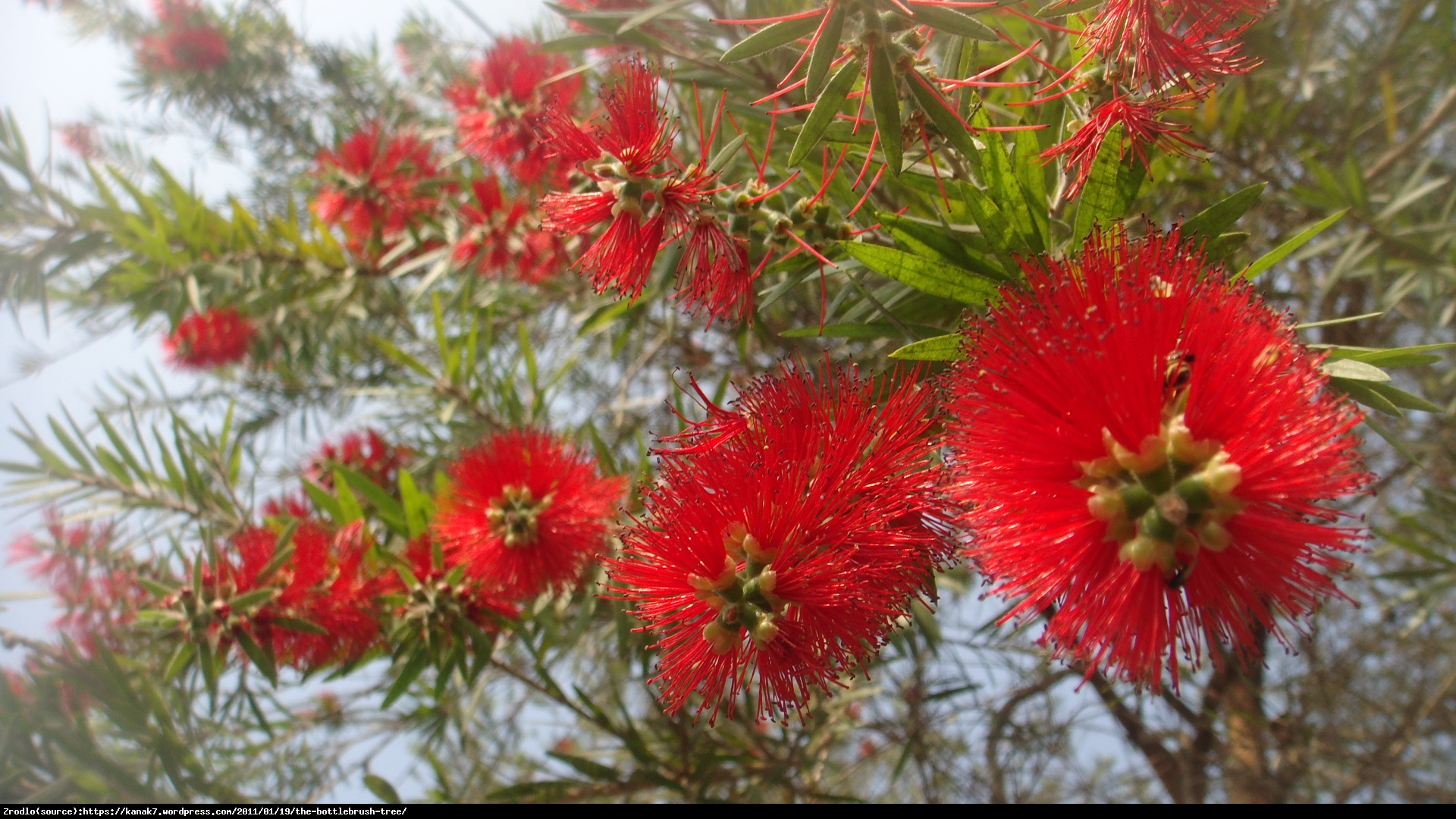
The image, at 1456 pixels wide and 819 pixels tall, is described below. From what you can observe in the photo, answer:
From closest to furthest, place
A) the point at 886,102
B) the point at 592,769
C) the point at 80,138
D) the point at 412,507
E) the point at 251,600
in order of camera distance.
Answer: the point at 886,102 < the point at 251,600 < the point at 412,507 < the point at 592,769 < the point at 80,138

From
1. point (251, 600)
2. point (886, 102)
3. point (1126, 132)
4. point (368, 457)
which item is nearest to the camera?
point (886, 102)

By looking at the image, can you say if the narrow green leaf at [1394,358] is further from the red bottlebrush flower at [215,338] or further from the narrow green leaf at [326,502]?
the red bottlebrush flower at [215,338]

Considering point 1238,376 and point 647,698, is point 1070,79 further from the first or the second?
point 647,698

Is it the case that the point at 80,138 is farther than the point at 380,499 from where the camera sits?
Yes

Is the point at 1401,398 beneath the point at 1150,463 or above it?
above

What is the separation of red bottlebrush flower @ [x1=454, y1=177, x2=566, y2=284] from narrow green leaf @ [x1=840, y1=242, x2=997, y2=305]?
123 cm

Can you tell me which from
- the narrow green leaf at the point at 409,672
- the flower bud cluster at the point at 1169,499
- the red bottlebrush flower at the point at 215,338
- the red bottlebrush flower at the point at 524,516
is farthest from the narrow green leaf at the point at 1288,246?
the red bottlebrush flower at the point at 215,338

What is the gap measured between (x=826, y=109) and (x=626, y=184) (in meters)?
0.25

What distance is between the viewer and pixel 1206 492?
558mm

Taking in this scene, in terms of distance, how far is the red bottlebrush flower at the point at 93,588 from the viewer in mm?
1627

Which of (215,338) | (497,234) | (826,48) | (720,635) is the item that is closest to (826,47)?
(826,48)

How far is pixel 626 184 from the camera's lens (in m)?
0.83

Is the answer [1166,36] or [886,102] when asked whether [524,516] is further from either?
[1166,36]

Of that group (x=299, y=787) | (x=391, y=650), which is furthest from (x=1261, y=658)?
(x=299, y=787)
